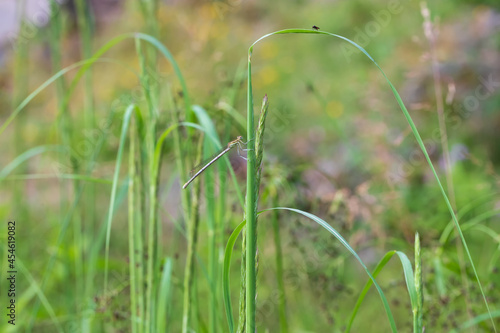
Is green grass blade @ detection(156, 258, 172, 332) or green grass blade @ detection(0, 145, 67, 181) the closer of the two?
green grass blade @ detection(156, 258, 172, 332)

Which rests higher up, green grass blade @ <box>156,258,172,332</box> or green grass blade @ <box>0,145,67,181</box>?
green grass blade @ <box>0,145,67,181</box>

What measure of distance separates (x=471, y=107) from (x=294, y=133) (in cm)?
107

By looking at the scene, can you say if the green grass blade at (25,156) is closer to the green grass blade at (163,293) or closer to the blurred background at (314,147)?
the blurred background at (314,147)

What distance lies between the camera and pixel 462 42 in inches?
145

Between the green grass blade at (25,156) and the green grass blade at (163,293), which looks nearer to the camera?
the green grass blade at (163,293)

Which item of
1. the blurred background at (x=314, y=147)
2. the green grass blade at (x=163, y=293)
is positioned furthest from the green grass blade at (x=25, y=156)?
the green grass blade at (x=163, y=293)

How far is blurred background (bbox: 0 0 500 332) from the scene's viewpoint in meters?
1.25

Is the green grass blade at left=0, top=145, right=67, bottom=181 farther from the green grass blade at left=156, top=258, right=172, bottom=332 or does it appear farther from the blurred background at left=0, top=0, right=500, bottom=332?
the green grass blade at left=156, top=258, right=172, bottom=332

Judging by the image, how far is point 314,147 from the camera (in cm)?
350

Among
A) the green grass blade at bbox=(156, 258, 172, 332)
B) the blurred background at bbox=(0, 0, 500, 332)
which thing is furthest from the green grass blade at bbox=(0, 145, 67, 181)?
the green grass blade at bbox=(156, 258, 172, 332)

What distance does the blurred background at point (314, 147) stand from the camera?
1.25 m

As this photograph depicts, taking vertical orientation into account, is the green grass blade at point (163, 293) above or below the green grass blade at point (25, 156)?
below

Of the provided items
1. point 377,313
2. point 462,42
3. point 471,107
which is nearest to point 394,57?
point 462,42

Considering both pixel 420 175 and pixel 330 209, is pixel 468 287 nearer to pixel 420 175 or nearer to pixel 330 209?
pixel 330 209
